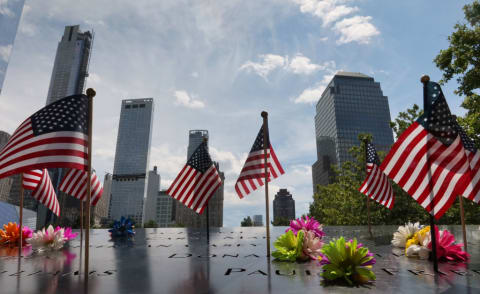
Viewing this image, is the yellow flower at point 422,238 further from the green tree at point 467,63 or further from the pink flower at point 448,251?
the green tree at point 467,63

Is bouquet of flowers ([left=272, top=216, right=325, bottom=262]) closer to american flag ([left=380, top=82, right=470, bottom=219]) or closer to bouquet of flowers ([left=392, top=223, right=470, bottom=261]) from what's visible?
bouquet of flowers ([left=392, top=223, right=470, bottom=261])

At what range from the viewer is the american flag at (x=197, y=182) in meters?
11.0

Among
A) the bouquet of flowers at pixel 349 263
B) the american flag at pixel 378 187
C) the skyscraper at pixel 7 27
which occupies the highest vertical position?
the skyscraper at pixel 7 27

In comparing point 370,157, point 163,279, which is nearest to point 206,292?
point 163,279

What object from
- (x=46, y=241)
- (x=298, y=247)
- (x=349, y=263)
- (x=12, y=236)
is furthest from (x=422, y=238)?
(x=12, y=236)

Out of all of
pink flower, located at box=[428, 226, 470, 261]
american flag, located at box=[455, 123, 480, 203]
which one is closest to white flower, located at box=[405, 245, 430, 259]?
pink flower, located at box=[428, 226, 470, 261]

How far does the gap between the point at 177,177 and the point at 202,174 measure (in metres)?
1.12

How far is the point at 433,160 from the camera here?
6.12m

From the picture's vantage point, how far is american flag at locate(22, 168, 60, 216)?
34.6ft

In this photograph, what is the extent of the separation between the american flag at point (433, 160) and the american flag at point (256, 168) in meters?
3.91

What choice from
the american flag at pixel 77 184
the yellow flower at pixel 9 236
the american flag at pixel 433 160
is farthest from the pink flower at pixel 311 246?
the yellow flower at pixel 9 236

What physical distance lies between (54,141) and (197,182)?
549 cm

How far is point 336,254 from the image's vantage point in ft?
16.6

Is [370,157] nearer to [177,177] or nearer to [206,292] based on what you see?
[177,177]
